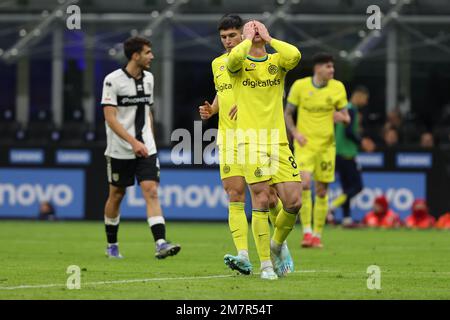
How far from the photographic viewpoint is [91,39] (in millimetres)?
25453

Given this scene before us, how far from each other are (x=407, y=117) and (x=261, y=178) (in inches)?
567

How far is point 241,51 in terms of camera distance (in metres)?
10.7

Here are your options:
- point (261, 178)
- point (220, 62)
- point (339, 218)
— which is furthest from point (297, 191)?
point (339, 218)

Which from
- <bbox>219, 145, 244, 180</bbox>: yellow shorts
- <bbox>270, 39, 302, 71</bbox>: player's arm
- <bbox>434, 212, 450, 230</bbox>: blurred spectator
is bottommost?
<bbox>434, 212, 450, 230</bbox>: blurred spectator

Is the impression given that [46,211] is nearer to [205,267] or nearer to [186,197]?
[186,197]

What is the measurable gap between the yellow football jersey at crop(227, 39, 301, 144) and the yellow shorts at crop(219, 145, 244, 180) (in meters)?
0.78

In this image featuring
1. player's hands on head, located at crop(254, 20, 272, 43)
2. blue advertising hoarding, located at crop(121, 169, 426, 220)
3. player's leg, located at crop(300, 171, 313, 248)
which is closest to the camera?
player's hands on head, located at crop(254, 20, 272, 43)

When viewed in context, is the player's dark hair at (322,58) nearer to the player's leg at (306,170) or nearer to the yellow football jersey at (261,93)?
the player's leg at (306,170)

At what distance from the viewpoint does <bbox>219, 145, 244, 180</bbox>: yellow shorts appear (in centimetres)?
1183

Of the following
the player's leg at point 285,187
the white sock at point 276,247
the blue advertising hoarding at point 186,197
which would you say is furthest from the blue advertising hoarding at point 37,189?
the player's leg at point 285,187

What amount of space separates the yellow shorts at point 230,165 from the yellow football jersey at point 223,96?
18cm

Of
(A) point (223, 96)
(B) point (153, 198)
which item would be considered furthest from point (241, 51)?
(B) point (153, 198)

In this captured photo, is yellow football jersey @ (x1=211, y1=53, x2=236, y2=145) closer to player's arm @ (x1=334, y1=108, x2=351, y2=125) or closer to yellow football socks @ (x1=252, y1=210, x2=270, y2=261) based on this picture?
yellow football socks @ (x1=252, y1=210, x2=270, y2=261)

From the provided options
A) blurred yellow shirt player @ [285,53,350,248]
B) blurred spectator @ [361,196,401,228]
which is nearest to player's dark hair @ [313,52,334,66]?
blurred yellow shirt player @ [285,53,350,248]
